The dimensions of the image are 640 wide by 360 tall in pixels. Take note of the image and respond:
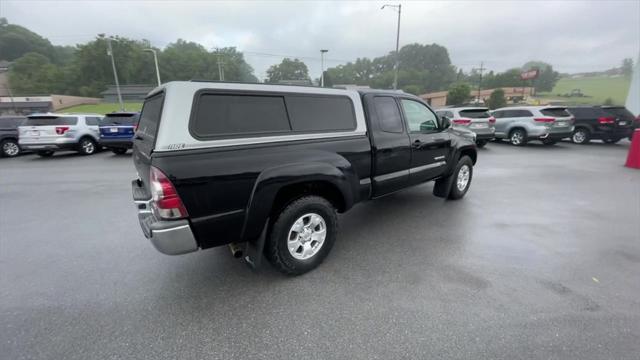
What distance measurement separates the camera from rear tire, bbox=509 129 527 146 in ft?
38.8

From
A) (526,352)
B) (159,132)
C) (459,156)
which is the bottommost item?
(526,352)

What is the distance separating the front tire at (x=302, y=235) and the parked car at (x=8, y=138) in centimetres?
1369

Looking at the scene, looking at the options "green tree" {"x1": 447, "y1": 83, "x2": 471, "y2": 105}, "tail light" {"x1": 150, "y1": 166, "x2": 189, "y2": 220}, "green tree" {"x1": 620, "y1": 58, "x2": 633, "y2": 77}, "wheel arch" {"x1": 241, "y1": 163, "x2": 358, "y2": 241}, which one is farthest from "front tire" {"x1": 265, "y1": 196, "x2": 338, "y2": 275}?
"green tree" {"x1": 620, "y1": 58, "x2": 633, "y2": 77}

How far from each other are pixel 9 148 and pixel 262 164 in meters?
14.0

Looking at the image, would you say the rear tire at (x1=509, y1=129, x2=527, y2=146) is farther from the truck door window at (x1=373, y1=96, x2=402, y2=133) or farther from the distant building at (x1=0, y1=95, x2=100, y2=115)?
the distant building at (x1=0, y1=95, x2=100, y2=115)

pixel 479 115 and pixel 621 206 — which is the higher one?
pixel 479 115

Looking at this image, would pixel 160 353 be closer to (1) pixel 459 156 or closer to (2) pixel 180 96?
(2) pixel 180 96

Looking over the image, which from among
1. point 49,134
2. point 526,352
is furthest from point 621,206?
point 49,134

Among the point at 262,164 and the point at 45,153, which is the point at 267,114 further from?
the point at 45,153

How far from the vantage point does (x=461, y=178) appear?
5309 millimetres

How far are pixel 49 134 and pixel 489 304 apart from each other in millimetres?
13297

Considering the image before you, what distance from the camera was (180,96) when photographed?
2299 mm

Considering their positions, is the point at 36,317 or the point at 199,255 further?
the point at 199,255

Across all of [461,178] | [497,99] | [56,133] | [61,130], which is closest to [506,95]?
[497,99]
